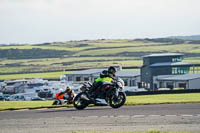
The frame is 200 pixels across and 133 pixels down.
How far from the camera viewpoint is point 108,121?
60.8 ft

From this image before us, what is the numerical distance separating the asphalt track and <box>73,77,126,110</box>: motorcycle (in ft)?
3.89

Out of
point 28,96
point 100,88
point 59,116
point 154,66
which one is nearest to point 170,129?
point 59,116

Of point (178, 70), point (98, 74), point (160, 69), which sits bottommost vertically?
point (98, 74)

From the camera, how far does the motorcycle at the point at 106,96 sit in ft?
76.8

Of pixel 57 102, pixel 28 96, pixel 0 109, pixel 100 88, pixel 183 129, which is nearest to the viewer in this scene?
pixel 183 129

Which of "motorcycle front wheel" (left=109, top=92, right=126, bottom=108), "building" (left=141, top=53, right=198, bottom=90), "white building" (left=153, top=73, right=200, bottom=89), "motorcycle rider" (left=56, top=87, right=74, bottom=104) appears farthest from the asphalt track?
"building" (left=141, top=53, right=198, bottom=90)

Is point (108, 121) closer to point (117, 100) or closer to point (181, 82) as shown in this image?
point (117, 100)

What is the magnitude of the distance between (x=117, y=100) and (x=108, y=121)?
205 inches

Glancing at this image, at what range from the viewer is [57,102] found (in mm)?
29141

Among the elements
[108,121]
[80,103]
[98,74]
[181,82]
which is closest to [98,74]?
[98,74]

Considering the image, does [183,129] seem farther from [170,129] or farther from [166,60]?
[166,60]

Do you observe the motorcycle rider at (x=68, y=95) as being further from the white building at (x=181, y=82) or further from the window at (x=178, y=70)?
the window at (x=178, y=70)

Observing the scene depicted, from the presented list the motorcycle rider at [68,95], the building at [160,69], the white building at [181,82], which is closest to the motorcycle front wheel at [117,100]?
the motorcycle rider at [68,95]

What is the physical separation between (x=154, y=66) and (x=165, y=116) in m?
76.4
